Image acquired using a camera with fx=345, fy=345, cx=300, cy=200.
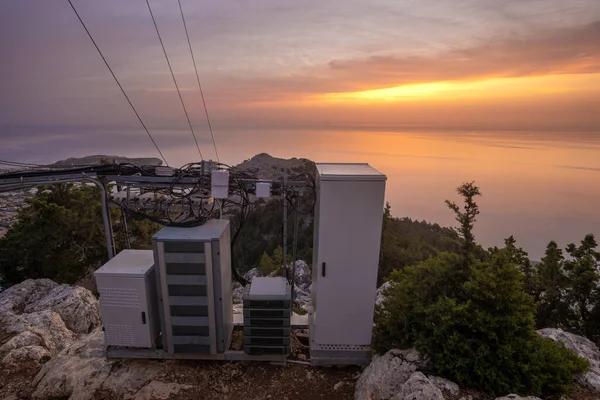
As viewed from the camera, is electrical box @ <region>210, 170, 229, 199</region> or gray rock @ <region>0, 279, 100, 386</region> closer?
electrical box @ <region>210, 170, 229, 199</region>

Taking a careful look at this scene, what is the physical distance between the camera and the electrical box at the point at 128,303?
504 centimetres

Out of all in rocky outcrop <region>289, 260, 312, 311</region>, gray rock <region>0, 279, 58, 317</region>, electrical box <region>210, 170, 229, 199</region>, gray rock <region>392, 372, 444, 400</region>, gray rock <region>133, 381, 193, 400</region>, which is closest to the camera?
gray rock <region>392, 372, 444, 400</region>

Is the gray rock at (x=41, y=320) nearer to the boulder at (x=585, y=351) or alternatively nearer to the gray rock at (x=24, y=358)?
the gray rock at (x=24, y=358)

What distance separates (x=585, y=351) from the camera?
5156 mm

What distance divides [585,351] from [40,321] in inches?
375

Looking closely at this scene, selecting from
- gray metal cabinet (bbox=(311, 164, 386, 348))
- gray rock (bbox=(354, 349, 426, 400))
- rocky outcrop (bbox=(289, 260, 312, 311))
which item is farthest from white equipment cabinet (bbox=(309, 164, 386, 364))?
rocky outcrop (bbox=(289, 260, 312, 311))

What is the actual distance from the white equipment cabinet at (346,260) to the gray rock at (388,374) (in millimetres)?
626

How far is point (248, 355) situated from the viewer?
534 centimetres

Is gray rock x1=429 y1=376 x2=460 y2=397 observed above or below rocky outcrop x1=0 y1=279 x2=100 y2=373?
above

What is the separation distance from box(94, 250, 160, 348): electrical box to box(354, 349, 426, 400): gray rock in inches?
126

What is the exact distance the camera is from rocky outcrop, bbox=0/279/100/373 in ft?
18.8

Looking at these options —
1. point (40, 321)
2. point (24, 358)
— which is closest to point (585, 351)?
point (24, 358)

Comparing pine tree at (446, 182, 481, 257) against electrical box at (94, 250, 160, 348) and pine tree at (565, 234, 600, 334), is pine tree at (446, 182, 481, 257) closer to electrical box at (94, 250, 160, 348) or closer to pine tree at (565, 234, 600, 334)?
electrical box at (94, 250, 160, 348)

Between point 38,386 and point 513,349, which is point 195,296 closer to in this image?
point 38,386
